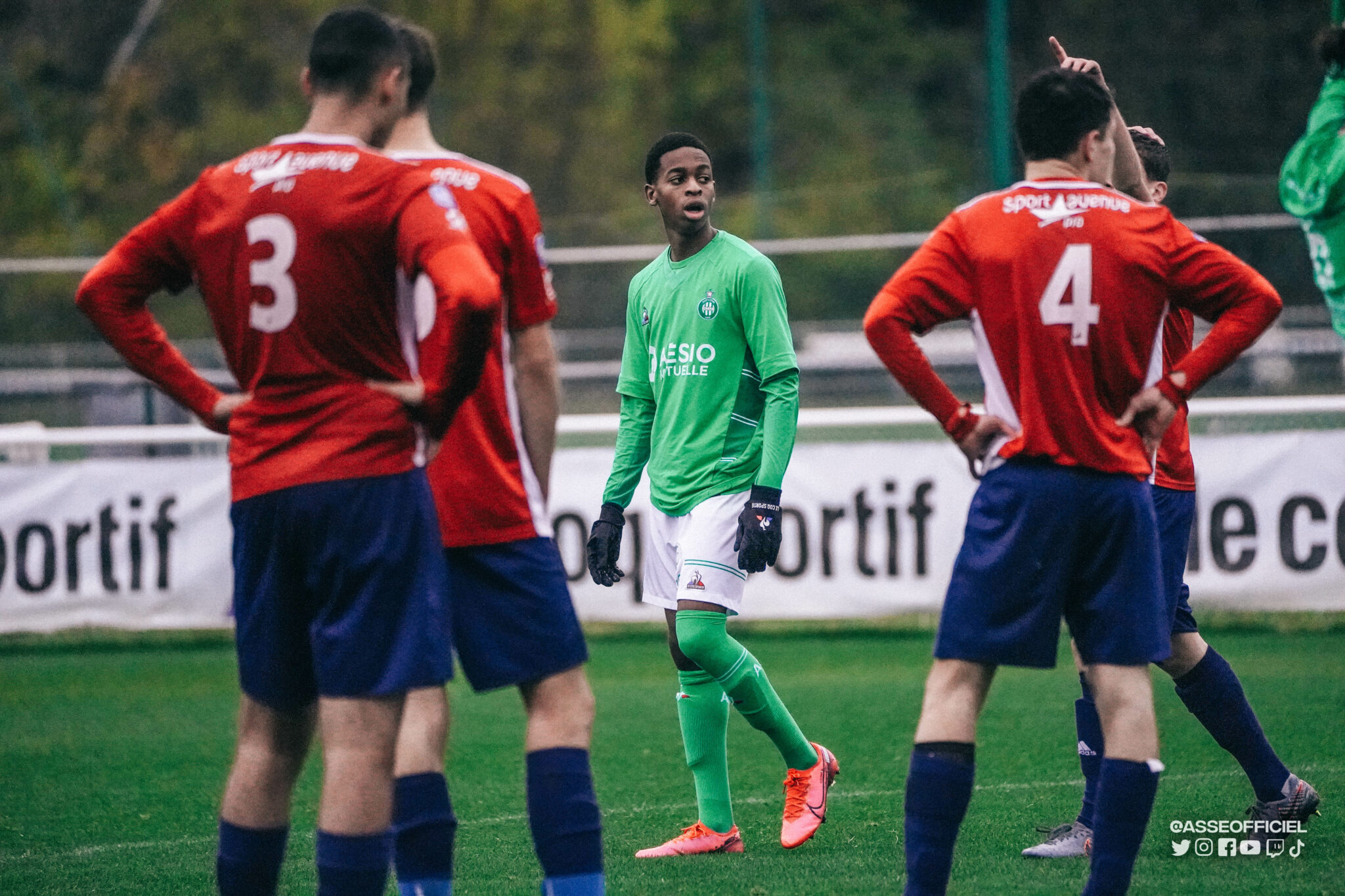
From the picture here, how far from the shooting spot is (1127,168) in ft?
13.6

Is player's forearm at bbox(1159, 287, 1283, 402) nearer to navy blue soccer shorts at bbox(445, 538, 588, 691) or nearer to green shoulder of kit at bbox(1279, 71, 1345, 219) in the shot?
green shoulder of kit at bbox(1279, 71, 1345, 219)

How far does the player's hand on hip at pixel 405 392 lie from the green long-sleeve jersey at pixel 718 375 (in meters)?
1.78

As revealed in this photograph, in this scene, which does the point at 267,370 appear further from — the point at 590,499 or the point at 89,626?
the point at 89,626

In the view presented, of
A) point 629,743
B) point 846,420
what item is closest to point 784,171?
point 846,420

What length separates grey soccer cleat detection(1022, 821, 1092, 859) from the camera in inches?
185

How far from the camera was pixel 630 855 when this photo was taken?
4.88 m

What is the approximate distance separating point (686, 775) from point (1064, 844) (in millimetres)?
1769

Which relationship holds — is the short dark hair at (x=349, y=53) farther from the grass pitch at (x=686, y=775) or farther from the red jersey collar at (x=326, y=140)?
the grass pitch at (x=686, y=775)

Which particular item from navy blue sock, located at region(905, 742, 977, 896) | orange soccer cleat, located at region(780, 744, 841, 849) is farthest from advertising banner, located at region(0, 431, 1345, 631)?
navy blue sock, located at region(905, 742, 977, 896)

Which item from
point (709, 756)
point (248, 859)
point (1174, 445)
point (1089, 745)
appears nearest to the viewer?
point (248, 859)

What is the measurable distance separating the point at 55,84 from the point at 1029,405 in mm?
30986

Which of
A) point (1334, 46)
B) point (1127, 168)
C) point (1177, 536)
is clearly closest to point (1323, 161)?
point (1334, 46)

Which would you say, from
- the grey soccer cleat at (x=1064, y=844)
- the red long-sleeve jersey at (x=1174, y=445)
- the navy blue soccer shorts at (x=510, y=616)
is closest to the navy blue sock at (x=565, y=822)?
the navy blue soccer shorts at (x=510, y=616)

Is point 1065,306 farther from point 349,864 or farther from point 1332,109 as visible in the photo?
point 349,864
